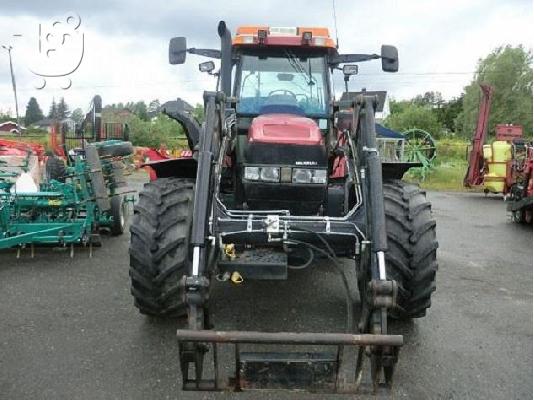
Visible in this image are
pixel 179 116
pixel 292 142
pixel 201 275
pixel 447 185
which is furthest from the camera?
pixel 447 185

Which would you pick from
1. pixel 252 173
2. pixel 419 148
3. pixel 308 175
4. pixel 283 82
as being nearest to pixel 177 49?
pixel 283 82

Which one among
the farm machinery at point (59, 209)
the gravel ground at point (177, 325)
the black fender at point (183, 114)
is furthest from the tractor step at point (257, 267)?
the farm machinery at point (59, 209)

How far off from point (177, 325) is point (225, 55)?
2.17 meters

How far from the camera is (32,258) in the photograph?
6262 mm

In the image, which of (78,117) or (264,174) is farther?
(78,117)

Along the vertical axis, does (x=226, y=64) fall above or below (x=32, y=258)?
above

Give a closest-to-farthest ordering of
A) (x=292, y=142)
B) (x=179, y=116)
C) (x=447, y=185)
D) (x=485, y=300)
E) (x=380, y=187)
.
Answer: (x=380, y=187)
(x=292, y=142)
(x=179, y=116)
(x=485, y=300)
(x=447, y=185)

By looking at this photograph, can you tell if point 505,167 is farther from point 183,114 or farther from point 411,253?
point 183,114

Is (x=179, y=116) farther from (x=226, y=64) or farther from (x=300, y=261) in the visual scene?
(x=300, y=261)

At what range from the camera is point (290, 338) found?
2.55 m

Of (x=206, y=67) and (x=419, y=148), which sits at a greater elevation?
(x=206, y=67)

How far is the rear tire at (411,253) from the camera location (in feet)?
12.3

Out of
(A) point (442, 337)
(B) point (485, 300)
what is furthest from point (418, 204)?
(B) point (485, 300)

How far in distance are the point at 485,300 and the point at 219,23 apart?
3.65 meters
